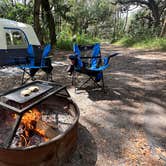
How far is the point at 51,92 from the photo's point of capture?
2.12 m

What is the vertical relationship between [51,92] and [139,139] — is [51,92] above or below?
above

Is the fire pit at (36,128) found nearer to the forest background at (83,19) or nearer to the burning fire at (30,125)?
the burning fire at (30,125)

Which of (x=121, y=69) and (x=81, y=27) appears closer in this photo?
(x=121, y=69)

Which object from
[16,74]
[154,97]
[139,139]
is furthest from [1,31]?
[139,139]

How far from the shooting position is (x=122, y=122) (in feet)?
8.75

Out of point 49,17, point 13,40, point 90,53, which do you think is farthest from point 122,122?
point 49,17

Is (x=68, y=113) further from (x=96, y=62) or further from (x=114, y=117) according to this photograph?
(x=96, y=62)

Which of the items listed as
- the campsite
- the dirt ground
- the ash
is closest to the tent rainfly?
the dirt ground

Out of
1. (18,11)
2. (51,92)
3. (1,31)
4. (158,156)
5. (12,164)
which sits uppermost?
(18,11)

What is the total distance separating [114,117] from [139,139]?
0.58 metres

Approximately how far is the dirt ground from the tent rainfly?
1389 millimetres

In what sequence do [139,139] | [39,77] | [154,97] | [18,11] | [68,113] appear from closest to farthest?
[139,139], [68,113], [154,97], [39,77], [18,11]

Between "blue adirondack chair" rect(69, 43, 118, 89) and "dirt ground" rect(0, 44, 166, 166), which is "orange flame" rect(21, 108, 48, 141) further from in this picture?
"blue adirondack chair" rect(69, 43, 118, 89)

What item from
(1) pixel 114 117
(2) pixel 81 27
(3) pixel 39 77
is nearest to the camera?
(1) pixel 114 117
